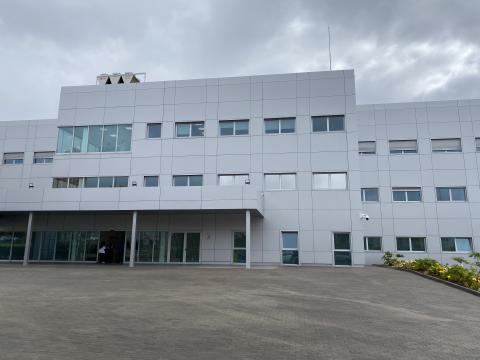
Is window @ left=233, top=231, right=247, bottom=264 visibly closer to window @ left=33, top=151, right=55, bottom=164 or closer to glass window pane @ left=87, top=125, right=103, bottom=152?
glass window pane @ left=87, top=125, right=103, bottom=152

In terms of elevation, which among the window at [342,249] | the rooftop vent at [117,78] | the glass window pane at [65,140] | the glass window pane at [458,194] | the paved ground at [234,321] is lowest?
the paved ground at [234,321]

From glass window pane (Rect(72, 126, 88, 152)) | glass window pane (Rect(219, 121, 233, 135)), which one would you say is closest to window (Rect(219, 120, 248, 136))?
glass window pane (Rect(219, 121, 233, 135))

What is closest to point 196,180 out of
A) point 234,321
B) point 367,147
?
point 367,147

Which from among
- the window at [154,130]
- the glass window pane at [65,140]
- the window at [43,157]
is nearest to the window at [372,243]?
the window at [154,130]

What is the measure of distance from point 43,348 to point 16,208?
18218mm

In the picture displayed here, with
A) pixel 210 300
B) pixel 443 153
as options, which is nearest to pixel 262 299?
pixel 210 300

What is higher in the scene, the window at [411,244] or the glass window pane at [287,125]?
the glass window pane at [287,125]

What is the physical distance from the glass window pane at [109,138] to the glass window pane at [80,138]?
1.23m

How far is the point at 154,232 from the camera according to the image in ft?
72.3

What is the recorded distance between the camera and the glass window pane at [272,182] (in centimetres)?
2122

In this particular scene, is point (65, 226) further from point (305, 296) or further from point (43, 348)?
point (43, 348)

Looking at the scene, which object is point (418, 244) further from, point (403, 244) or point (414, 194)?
point (414, 194)

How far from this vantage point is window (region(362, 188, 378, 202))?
1003 inches

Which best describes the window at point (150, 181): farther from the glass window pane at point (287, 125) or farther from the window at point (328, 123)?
the window at point (328, 123)
